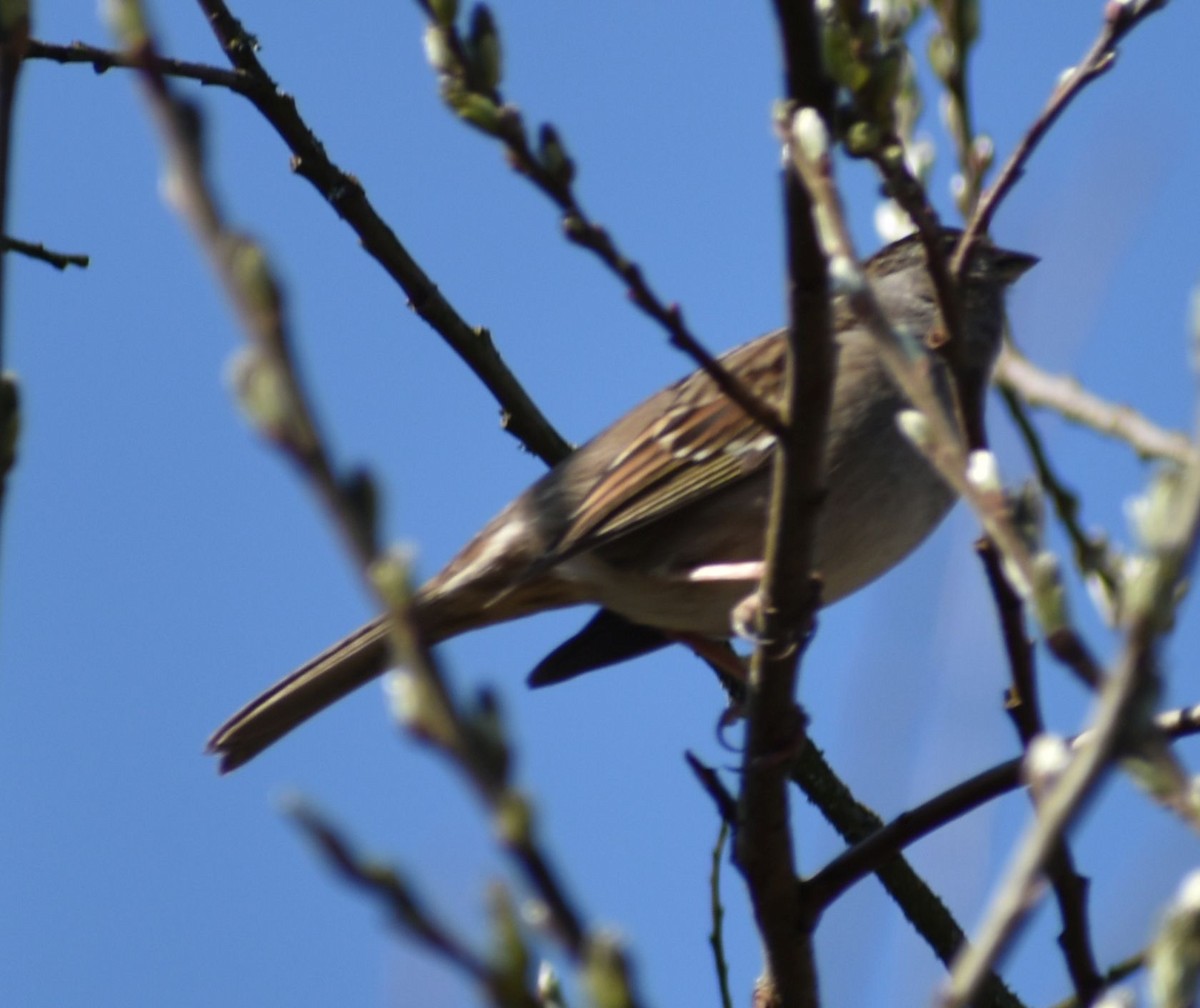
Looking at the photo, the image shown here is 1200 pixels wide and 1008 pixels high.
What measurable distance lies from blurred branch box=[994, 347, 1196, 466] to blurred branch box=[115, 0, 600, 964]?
1966 mm

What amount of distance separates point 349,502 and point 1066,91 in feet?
4.08

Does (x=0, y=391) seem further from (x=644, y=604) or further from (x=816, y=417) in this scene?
(x=644, y=604)

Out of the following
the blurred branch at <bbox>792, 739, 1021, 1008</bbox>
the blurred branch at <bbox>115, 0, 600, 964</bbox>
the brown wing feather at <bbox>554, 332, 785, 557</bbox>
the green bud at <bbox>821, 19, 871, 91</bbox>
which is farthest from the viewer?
the brown wing feather at <bbox>554, 332, 785, 557</bbox>

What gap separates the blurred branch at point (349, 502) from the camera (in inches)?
35.7

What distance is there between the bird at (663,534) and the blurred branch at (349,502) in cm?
261

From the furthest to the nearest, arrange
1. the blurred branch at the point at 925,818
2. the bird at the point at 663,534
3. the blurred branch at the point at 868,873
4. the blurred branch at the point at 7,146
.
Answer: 1. the bird at the point at 663,534
2. the blurred branch at the point at 868,873
3. the blurred branch at the point at 925,818
4. the blurred branch at the point at 7,146

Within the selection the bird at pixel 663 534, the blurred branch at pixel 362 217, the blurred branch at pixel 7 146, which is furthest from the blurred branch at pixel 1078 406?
the blurred branch at pixel 7 146

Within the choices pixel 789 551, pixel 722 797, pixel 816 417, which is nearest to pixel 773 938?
pixel 722 797

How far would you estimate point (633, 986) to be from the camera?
98 cm

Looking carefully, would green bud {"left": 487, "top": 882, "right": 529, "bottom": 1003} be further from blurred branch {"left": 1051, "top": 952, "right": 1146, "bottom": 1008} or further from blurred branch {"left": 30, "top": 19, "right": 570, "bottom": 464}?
blurred branch {"left": 30, "top": 19, "right": 570, "bottom": 464}

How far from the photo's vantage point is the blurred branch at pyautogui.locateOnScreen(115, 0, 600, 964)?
2.97 ft

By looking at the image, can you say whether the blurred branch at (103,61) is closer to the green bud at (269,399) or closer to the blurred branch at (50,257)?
the blurred branch at (50,257)

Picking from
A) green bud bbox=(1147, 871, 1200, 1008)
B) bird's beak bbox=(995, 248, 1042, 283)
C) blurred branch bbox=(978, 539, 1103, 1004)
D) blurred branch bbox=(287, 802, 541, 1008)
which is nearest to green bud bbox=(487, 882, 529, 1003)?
blurred branch bbox=(287, 802, 541, 1008)

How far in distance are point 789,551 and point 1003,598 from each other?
0.32 m
